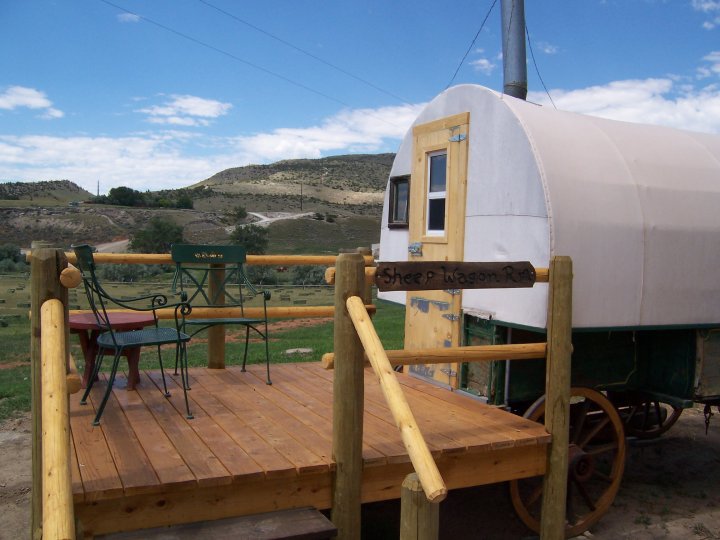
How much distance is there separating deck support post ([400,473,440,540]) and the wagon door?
3017 mm

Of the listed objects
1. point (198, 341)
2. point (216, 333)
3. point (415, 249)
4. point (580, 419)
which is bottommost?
point (198, 341)

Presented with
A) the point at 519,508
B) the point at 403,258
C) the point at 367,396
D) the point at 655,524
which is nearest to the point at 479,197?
the point at 403,258

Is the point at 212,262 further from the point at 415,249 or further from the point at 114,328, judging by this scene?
the point at 415,249

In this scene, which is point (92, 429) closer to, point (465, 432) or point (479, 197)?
point (465, 432)

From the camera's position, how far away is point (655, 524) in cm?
517

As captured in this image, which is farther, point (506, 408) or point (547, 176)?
point (506, 408)

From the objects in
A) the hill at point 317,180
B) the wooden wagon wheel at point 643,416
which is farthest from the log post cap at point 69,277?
the hill at point 317,180

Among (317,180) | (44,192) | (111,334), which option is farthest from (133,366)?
(317,180)

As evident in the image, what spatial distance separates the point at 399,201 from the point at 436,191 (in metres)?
0.65

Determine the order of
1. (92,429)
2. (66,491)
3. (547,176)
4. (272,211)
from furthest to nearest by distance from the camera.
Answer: (272,211), (547,176), (92,429), (66,491)

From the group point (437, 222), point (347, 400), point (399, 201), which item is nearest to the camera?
point (347, 400)

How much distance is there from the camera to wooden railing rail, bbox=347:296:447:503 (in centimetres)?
242

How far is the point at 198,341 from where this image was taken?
1314cm

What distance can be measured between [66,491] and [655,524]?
4.56 m
